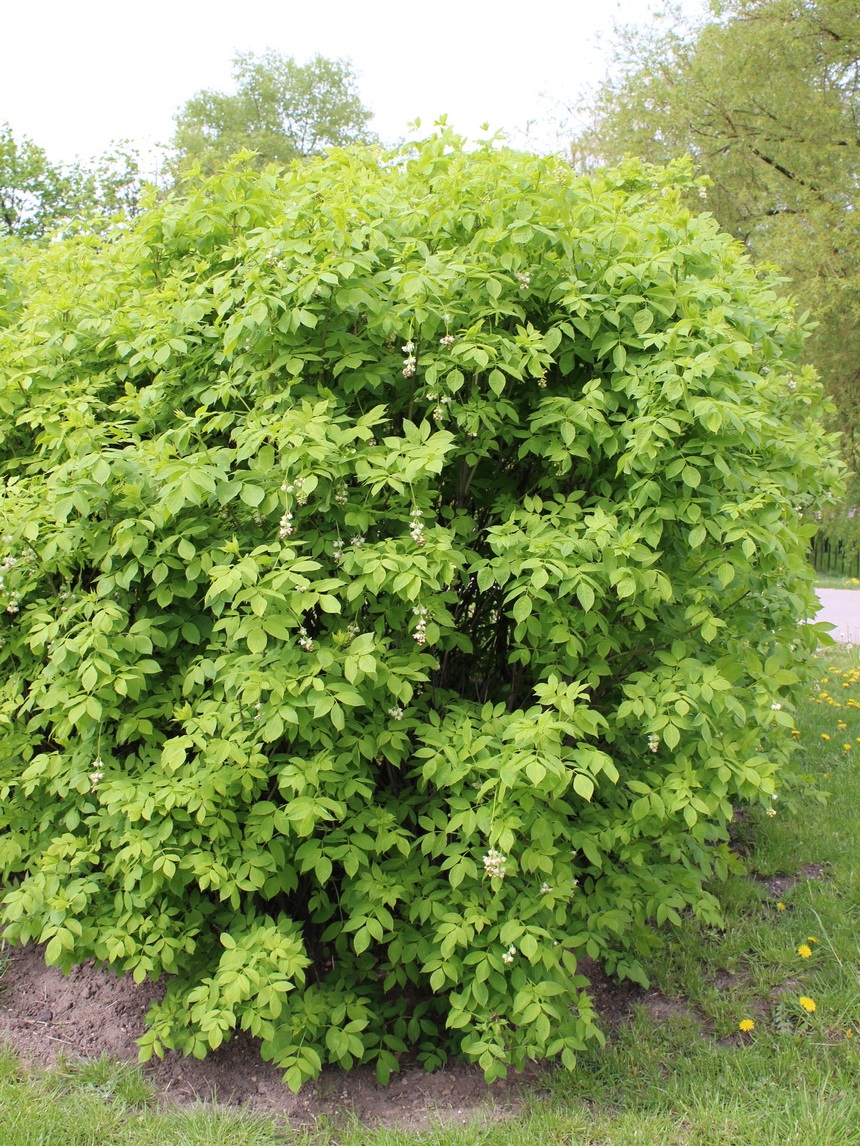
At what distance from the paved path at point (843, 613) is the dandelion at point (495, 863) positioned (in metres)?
5.49

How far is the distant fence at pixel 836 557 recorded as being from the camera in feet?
68.5

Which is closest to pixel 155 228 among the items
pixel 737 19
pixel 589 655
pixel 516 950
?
pixel 589 655

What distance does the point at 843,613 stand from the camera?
1249 cm

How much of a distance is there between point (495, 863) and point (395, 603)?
747 millimetres

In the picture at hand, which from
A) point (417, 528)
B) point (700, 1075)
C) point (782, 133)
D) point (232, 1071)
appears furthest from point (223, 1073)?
point (782, 133)

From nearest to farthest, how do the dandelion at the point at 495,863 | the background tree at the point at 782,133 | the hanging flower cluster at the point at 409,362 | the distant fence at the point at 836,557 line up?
1. the dandelion at the point at 495,863
2. the hanging flower cluster at the point at 409,362
3. the background tree at the point at 782,133
4. the distant fence at the point at 836,557

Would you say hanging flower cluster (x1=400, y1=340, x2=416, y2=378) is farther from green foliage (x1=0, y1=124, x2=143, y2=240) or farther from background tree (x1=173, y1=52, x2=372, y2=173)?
background tree (x1=173, y1=52, x2=372, y2=173)

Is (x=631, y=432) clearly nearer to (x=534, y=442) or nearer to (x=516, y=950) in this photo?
(x=534, y=442)

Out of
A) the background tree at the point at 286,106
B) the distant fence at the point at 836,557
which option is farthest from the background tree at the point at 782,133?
the background tree at the point at 286,106

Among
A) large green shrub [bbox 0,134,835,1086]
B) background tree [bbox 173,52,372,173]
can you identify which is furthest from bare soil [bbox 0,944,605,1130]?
background tree [bbox 173,52,372,173]

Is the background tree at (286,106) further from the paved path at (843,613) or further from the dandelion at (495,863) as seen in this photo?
the dandelion at (495,863)

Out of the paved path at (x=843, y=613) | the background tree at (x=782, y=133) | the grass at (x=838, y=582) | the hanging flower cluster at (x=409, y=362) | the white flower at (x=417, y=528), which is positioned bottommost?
the paved path at (x=843, y=613)

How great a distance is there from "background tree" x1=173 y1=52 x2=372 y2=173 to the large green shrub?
1294 inches

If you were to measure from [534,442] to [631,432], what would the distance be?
0.99 feet
